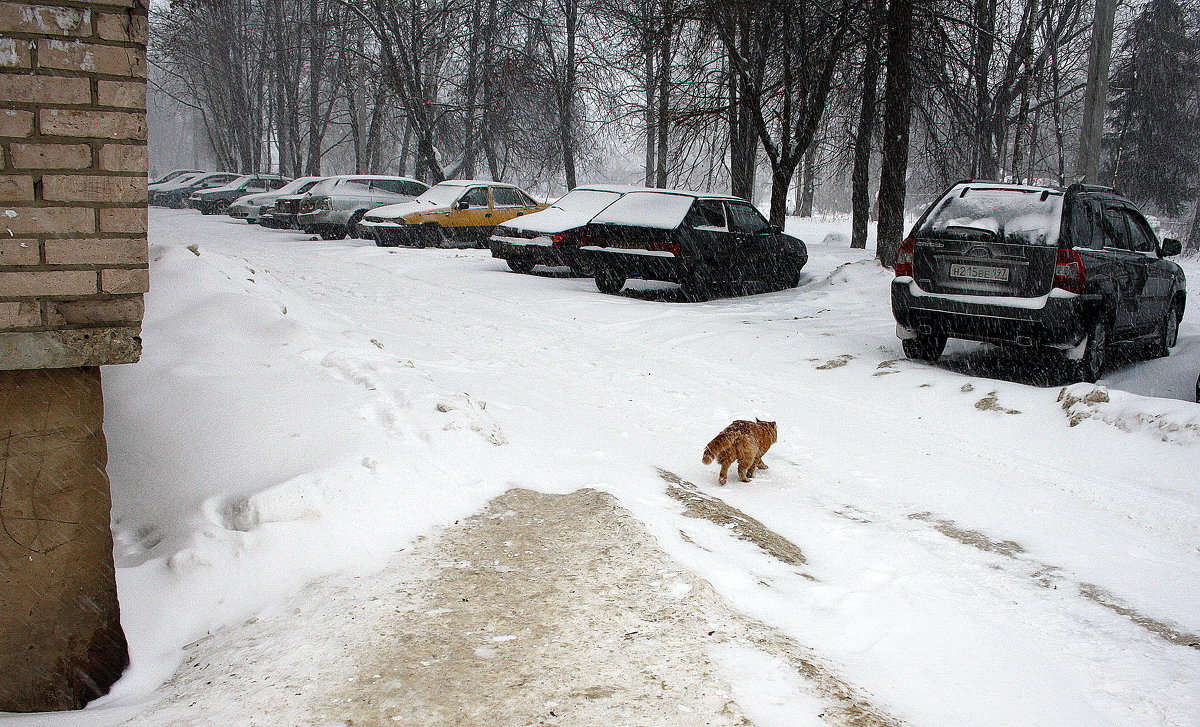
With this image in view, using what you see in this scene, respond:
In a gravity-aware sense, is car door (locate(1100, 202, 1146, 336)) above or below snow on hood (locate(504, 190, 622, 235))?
below

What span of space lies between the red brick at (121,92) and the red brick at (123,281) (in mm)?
645

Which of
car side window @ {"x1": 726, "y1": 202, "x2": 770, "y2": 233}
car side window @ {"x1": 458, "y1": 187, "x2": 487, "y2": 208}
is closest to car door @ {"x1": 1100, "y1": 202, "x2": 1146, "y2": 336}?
car side window @ {"x1": 726, "y1": 202, "x2": 770, "y2": 233}

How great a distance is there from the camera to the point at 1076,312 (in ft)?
23.5

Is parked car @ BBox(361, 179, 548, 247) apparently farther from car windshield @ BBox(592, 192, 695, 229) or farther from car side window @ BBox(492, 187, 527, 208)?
car windshield @ BBox(592, 192, 695, 229)

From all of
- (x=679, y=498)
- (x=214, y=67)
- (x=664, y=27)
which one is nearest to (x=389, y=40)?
(x=664, y=27)

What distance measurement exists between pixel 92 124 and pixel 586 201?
482 inches

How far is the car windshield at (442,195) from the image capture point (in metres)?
19.6

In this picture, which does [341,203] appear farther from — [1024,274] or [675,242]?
[1024,274]

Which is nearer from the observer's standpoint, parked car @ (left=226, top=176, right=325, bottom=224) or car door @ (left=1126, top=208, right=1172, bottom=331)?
car door @ (left=1126, top=208, right=1172, bottom=331)

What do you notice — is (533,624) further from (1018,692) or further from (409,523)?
(1018,692)

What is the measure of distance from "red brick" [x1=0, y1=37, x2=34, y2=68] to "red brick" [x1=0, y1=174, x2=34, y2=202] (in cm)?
40

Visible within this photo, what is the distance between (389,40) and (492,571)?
986 inches

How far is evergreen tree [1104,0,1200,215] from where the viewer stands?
26703mm

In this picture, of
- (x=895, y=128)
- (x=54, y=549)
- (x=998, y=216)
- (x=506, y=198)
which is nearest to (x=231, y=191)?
(x=506, y=198)
